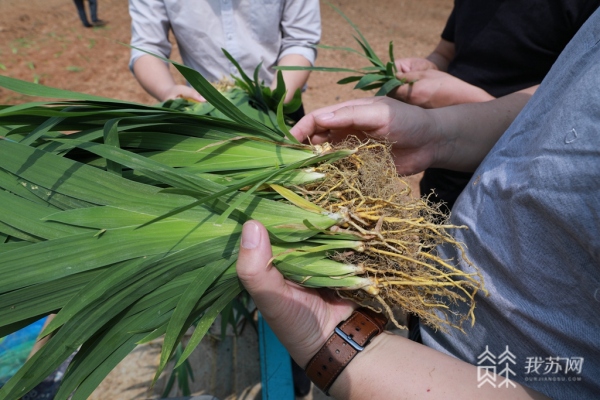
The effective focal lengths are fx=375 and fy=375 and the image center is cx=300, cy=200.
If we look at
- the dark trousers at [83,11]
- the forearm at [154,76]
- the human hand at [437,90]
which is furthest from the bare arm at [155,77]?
the dark trousers at [83,11]

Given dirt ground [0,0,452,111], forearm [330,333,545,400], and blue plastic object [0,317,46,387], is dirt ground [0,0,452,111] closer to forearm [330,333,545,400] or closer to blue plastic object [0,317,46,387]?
blue plastic object [0,317,46,387]

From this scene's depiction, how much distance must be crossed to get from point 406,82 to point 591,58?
89cm

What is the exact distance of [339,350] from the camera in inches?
36.9

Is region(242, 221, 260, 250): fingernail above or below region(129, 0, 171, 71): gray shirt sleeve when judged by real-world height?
below

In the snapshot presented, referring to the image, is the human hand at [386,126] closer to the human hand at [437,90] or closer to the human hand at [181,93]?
the human hand at [437,90]

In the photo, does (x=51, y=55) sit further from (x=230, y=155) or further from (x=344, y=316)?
(x=344, y=316)

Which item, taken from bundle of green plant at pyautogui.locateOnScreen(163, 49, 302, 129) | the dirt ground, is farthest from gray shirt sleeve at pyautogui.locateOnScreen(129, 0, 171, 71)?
the dirt ground

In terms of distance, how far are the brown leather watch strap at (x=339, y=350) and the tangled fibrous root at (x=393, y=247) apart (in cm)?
8

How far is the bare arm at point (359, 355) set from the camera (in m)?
0.82

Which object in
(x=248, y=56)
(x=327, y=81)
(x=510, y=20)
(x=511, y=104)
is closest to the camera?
(x=511, y=104)

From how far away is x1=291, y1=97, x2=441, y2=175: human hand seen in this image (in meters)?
1.25

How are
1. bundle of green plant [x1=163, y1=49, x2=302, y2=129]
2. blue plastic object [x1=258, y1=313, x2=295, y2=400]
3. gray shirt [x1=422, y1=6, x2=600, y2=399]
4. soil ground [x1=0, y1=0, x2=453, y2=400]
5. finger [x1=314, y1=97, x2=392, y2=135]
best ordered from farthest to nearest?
soil ground [x1=0, y1=0, x2=453, y2=400]
blue plastic object [x1=258, y1=313, x2=295, y2=400]
bundle of green plant [x1=163, y1=49, x2=302, y2=129]
finger [x1=314, y1=97, x2=392, y2=135]
gray shirt [x1=422, y1=6, x2=600, y2=399]

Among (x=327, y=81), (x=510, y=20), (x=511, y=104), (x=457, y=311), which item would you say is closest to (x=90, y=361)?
(x=457, y=311)

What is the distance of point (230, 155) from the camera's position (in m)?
1.13
